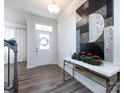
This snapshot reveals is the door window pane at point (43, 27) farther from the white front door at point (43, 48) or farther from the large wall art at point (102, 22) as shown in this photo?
the large wall art at point (102, 22)

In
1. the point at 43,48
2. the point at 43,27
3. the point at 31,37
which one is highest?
A: the point at 43,27

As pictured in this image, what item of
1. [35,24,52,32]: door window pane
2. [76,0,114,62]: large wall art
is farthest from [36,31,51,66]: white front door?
[76,0,114,62]: large wall art

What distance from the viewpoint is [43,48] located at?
5898 millimetres

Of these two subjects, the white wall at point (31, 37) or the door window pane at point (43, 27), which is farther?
the door window pane at point (43, 27)

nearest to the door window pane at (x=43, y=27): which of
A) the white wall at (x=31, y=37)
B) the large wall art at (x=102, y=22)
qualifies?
the white wall at (x=31, y=37)

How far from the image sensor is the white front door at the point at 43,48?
567 cm

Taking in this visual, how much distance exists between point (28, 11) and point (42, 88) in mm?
3934

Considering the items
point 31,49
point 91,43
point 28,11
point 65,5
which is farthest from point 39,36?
point 91,43

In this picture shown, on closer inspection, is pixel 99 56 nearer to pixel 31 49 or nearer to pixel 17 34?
pixel 31 49

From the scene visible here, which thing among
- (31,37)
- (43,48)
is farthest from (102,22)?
(43,48)

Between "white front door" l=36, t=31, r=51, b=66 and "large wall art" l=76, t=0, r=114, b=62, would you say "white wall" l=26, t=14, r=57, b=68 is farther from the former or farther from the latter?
"large wall art" l=76, t=0, r=114, b=62

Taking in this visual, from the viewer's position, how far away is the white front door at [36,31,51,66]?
567cm

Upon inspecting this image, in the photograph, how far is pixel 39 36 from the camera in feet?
18.8

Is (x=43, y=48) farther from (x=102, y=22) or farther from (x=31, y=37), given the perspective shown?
(x=102, y=22)
